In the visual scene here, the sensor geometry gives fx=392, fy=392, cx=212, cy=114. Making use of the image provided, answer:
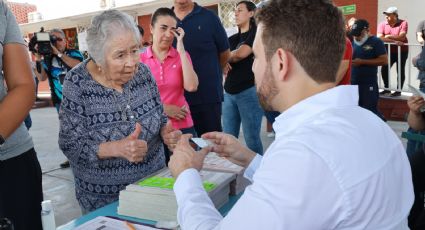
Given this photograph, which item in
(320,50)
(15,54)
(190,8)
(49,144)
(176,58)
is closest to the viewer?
(320,50)

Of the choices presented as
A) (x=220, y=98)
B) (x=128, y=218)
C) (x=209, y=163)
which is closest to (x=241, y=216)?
(x=128, y=218)

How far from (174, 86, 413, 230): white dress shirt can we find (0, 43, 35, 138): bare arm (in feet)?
2.47

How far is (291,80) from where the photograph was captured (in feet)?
3.07

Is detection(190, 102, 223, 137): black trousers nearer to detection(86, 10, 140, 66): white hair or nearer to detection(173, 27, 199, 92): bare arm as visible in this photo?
detection(173, 27, 199, 92): bare arm

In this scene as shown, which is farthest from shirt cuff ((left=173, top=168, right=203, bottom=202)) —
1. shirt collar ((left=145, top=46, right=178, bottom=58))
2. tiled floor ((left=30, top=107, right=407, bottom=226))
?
tiled floor ((left=30, top=107, right=407, bottom=226))

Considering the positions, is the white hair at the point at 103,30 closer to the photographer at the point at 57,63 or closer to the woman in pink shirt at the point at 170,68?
the woman in pink shirt at the point at 170,68

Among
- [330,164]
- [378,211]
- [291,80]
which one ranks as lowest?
[378,211]

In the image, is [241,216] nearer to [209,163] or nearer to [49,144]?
[209,163]

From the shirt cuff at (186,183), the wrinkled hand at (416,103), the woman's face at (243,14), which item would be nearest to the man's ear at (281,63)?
the shirt cuff at (186,183)

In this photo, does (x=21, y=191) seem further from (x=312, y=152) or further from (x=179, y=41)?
(x=179, y=41)

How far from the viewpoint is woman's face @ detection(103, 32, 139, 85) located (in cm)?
166

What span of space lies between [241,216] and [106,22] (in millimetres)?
1139

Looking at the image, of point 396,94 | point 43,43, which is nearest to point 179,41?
point 43,43

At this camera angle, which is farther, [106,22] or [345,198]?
[106,22]
